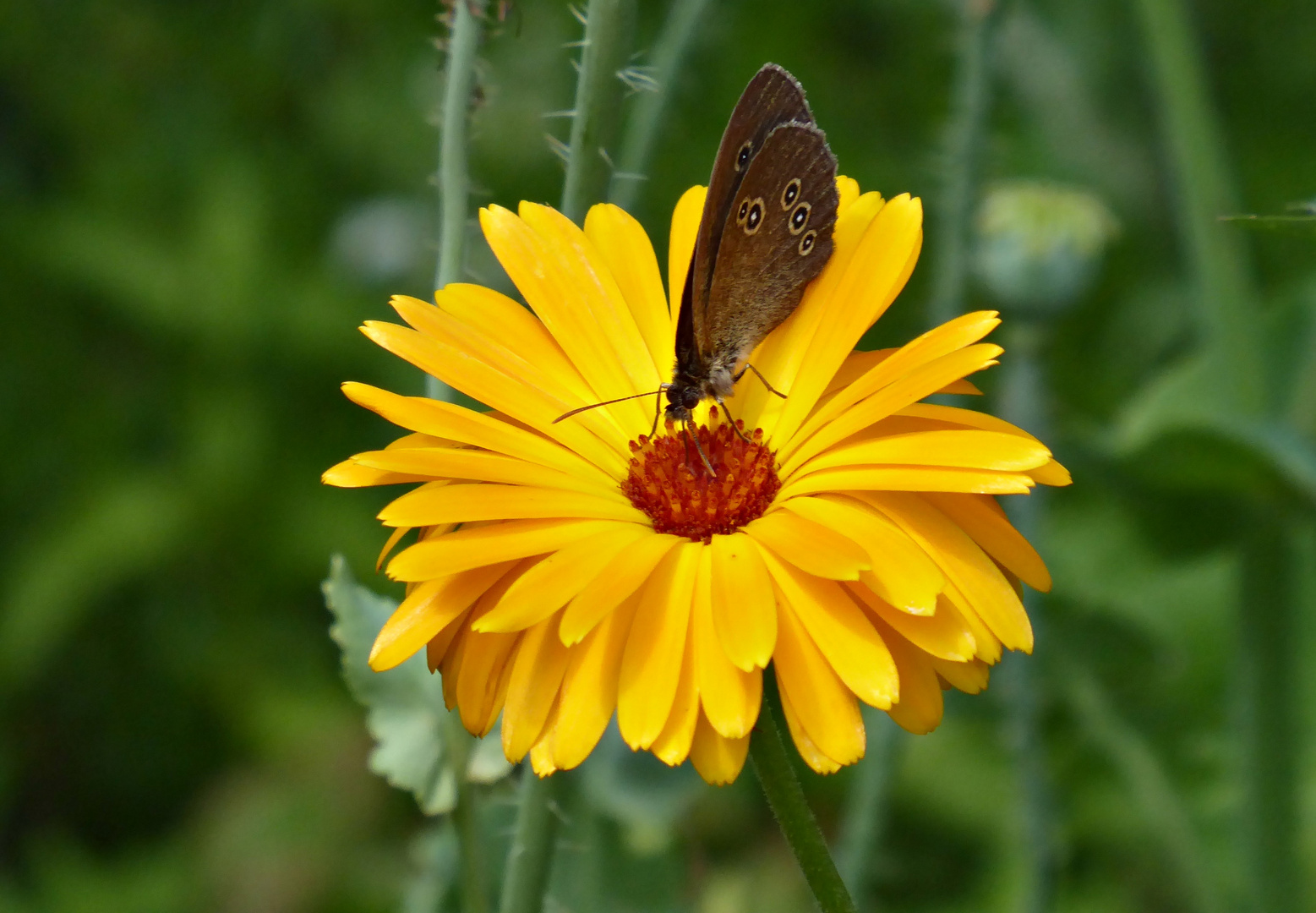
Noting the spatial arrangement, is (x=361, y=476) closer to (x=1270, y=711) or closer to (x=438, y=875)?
(x=438, y=875)

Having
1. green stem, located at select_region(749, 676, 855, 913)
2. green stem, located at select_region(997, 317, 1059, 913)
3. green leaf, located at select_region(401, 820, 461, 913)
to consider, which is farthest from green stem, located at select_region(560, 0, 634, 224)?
green stem, located at select_region(997, 317, 1059, 913)

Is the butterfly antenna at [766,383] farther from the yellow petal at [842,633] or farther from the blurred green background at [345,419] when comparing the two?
the blurred green background at [345,419]

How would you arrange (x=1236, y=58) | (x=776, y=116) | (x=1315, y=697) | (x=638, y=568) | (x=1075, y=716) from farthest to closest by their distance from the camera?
(x=1236, y=58), (x=1315, y=697), (x=1075, y=716), (x=776, y=116), (x=638, y=568)

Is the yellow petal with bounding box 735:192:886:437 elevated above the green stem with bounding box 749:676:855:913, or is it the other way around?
the yellow petal with bounding box 735:192:886:437

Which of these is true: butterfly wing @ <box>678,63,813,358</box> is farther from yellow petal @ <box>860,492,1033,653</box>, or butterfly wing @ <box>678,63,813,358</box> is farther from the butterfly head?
yellow petal @ <box>860,492,1033,653</box>

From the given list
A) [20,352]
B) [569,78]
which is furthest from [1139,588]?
[20,352]

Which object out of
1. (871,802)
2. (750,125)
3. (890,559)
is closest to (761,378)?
(750,125)

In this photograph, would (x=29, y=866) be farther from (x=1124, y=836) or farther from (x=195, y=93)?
(x=1124, y=836)
